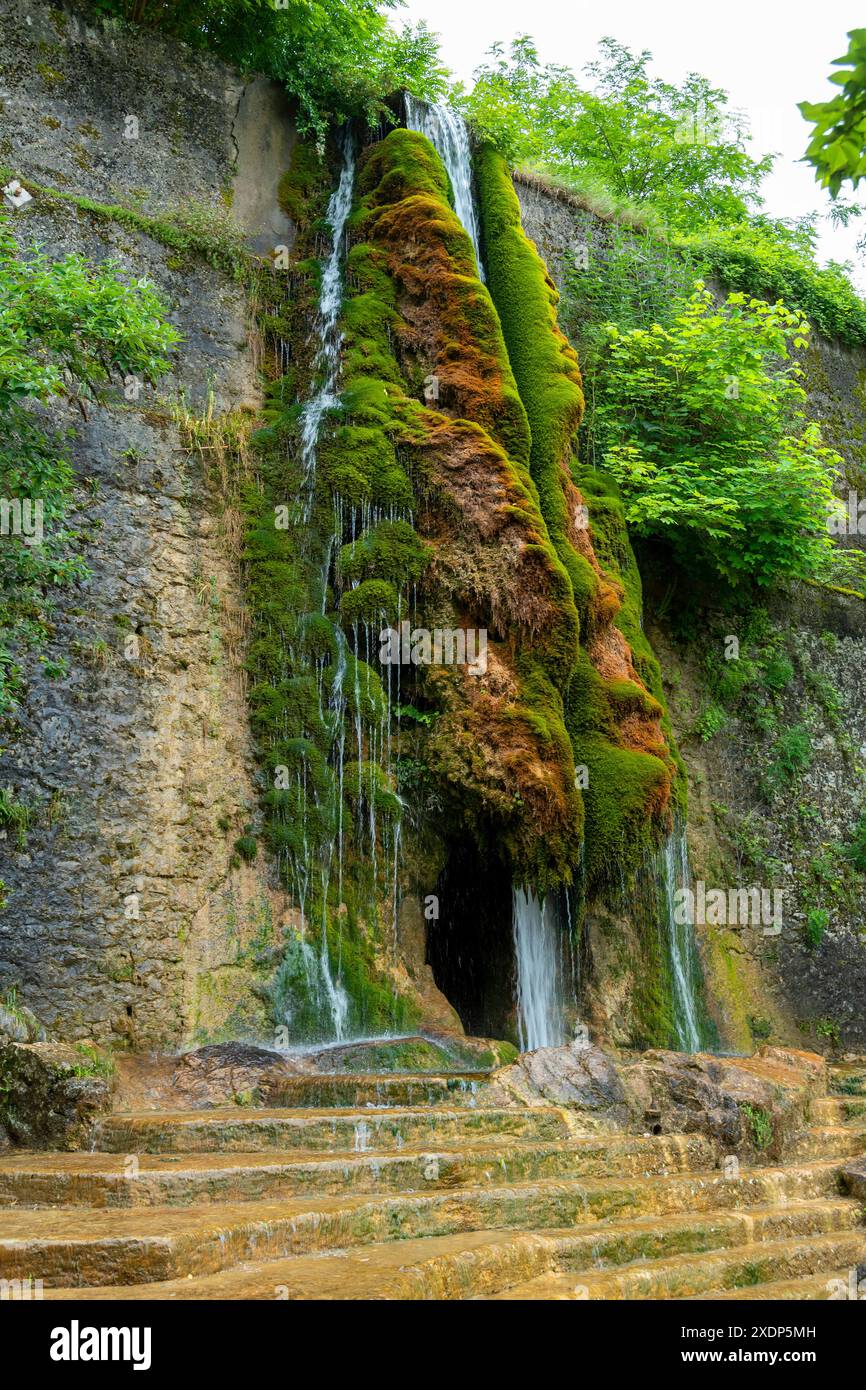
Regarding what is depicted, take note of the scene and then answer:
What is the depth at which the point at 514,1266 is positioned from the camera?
4730mm

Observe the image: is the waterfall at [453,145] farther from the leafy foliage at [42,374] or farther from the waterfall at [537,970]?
the waterfall at [537,970]

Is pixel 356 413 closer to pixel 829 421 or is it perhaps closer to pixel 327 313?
pixel 327 313

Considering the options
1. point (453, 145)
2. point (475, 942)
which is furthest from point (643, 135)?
point (475, 942)

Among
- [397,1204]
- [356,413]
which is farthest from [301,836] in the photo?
[397,1204]

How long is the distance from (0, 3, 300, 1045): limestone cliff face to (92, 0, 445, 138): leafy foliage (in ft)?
1.55

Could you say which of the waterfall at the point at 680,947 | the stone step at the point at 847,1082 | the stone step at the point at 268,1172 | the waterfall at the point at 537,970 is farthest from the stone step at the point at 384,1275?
the waterfall at the point at 680,947

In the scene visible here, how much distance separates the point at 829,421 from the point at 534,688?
29.8ft

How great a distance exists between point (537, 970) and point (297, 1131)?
4.46 metres

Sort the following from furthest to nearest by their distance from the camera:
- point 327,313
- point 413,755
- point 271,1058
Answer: point 327,313
point 413,755
point 271,1058

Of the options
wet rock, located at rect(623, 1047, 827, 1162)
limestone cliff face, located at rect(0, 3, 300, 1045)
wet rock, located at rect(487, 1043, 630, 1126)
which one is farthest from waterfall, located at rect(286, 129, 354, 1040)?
wet rock, located at rect(623, 1047, 827, 1162)

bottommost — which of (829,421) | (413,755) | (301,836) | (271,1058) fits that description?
(271,1058)

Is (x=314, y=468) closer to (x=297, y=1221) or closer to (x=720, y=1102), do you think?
(x=720, y=1102)

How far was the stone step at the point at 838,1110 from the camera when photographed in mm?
8375

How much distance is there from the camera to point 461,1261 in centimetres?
446
